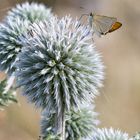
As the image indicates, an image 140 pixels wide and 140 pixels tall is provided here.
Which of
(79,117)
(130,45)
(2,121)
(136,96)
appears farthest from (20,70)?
(130,45)

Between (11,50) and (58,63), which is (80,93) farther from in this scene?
(11,50)

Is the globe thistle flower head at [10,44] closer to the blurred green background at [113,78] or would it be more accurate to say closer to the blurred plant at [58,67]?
A: the blurred plant at [58,67]

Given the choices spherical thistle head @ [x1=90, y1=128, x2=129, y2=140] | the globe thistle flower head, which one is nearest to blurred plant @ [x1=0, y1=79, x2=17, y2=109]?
the globe thistle flower head

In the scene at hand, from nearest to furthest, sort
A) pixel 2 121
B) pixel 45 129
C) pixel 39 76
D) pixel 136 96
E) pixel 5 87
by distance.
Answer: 1. pixel 39 76
2. pixel 45 129
3. pixel 5 87
4. pixel 2 121
5. pixel 136 96

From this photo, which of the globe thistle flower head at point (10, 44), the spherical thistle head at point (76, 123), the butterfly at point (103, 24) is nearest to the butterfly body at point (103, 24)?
the butterfly at point (103, 24)

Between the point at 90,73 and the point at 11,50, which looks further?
the point at 11,50
